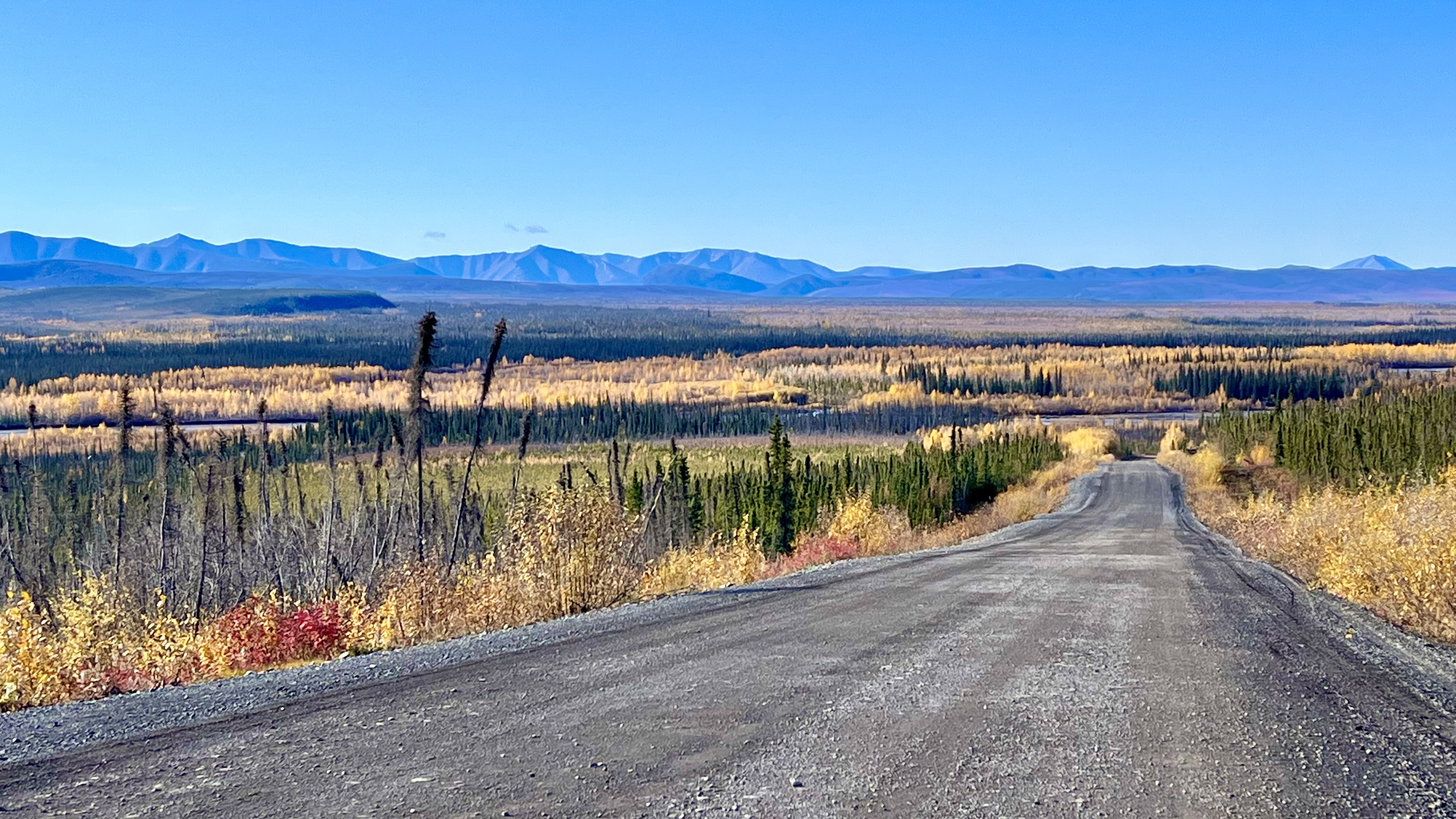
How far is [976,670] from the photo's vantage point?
888cm

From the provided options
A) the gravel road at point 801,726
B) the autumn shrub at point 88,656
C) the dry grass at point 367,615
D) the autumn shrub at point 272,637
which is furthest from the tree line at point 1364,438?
the autumn shrub at point 88,656

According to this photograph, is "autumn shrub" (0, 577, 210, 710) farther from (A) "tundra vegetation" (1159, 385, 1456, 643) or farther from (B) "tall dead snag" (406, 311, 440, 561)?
(A) "tundra vegetation" (1159, 385, 1456, 643)

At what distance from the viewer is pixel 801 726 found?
23.7 feet

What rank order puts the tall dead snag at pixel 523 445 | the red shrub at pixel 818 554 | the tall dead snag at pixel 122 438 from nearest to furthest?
1. the red shrub at pixel 818 554
2. the tall dead snag at pixel 523 445
3. the tall dead snag at pixel 122 438

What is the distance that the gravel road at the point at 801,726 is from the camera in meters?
5.93

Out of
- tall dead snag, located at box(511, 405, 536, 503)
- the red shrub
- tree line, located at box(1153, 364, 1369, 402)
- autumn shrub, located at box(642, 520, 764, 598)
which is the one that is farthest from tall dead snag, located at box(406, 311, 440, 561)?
tree line, located at box(1153, 364, 1369, 402)

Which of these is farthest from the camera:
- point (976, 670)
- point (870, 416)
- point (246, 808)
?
point (870, 416)

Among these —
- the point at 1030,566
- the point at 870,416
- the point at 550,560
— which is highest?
the point at 550,560

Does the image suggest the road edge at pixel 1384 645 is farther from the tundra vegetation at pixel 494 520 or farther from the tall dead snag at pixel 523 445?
the tall dead snag at pixel 523 445

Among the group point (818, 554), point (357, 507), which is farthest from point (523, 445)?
point (357, 507)

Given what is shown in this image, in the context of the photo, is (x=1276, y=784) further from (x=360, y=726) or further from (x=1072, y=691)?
(x=360, y=726)

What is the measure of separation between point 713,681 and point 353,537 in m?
26.9

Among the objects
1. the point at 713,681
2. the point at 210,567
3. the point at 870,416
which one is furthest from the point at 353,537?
the point at 870,416

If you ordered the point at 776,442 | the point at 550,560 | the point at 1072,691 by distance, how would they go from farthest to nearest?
the point at 776,442 → the point at 550,560 → the point at 1072,691
